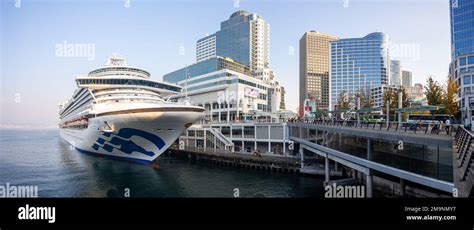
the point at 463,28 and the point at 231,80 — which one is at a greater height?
the point at 463,28

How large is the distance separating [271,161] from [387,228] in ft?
58.8

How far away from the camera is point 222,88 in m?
40.7

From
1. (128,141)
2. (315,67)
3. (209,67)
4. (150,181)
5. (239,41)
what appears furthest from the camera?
(315,67)

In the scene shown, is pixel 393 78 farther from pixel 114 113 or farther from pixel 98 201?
pixel 98 201

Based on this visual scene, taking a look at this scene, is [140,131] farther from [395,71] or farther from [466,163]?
[395,71]

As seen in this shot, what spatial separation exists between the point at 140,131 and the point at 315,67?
9445 centimetres

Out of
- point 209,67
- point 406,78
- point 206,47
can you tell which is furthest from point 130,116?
point 406,78

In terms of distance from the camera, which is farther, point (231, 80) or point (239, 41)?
point (239, 41)

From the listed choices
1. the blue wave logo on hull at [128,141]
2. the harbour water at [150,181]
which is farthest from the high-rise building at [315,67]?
the blue wave logo on hull at [128,141]

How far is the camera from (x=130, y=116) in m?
19.2

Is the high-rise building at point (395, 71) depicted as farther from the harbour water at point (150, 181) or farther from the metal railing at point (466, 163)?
the metal railing at point (466, 163)

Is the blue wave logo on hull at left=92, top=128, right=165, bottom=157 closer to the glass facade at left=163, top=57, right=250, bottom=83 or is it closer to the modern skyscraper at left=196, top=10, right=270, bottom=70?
the glass facade at left=163, top=57, right=250, bottom=83

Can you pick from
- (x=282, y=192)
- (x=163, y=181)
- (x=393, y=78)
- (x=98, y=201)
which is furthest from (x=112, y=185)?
(x=393, y=78)

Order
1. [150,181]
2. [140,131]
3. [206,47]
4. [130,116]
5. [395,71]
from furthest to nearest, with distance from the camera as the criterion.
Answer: [395,71], [206,47], [140,131], [130,116], [150,181]
